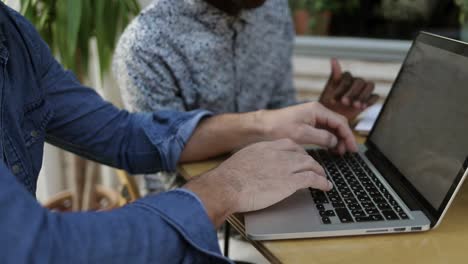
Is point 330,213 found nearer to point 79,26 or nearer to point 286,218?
point 286,218

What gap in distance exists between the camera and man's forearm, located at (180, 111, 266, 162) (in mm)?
1001

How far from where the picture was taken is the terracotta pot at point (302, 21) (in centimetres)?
248

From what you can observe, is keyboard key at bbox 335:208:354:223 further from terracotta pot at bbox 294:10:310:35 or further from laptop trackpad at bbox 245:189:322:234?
terracotta pot at bbox 294:10:310:35

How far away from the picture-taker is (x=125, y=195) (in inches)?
64.6

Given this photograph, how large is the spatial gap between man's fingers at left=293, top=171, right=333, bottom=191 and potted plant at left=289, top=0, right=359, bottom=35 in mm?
1851

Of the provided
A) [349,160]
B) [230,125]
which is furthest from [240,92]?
[349,160]

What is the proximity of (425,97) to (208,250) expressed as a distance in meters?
0.51

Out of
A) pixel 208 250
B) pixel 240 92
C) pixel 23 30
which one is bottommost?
pixel 240 92

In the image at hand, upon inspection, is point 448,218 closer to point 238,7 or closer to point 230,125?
point 230,125

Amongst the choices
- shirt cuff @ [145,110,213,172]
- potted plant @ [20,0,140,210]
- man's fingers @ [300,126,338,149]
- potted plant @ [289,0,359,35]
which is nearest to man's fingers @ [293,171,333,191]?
man's fingers @ [300,126,338,149]

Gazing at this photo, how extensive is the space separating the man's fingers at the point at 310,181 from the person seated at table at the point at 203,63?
0.53m

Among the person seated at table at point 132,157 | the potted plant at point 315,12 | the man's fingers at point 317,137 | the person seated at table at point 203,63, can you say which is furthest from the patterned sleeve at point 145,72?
the potted plant at point 315,12

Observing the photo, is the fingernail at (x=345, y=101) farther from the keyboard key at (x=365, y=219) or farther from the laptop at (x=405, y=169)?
the keyboard key at (x=365, y=219)

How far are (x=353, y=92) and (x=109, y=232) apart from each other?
853 millimetres
